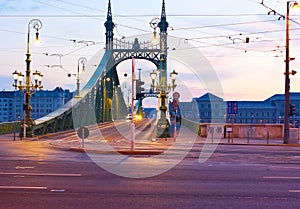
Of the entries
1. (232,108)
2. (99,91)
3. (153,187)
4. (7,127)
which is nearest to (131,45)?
(99,91)

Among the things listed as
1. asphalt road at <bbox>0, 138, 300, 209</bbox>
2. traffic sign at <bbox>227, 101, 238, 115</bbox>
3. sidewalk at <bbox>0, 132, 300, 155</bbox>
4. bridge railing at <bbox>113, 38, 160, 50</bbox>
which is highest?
bridge railing at <bbox>113, 38, 160, 50</bbox>

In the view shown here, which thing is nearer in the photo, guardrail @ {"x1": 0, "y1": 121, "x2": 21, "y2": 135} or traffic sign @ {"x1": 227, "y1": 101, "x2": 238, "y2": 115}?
traffic sign @ {"x1": 227, "y1": 101, "x2": 238, "y2": 115}

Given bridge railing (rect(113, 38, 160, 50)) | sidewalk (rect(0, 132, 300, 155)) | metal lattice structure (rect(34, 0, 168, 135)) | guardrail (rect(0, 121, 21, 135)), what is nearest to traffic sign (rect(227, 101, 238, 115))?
sidewalk (rect(0, 132, 300, 155))

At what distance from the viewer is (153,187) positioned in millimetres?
12711

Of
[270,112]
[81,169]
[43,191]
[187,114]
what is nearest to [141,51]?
[187,114]

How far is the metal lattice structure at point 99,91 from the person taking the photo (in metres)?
50.3

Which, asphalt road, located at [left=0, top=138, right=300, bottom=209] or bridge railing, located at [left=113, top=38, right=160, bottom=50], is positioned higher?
bridge railing, located at [left=113, top=38, right=160, bottom=50]

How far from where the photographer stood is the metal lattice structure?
5028cm

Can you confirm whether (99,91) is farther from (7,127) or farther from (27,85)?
(27,85)

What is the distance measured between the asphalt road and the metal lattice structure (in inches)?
1071

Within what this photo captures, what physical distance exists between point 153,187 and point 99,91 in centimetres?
7670

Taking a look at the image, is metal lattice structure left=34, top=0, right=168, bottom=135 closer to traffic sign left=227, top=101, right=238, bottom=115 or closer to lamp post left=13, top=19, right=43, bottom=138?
lamp post left=13, top=19, right=43, bottom=138

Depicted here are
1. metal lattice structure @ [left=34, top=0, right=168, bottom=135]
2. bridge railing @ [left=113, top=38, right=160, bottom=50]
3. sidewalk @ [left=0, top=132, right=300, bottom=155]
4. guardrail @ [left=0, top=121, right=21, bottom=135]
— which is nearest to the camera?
sidewalk @ [left=0, top=132, right=300, bottom=155]

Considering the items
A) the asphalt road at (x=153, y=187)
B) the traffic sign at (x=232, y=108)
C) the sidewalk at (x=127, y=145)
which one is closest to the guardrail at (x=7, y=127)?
the sidewalk at (x=127, y=145)
